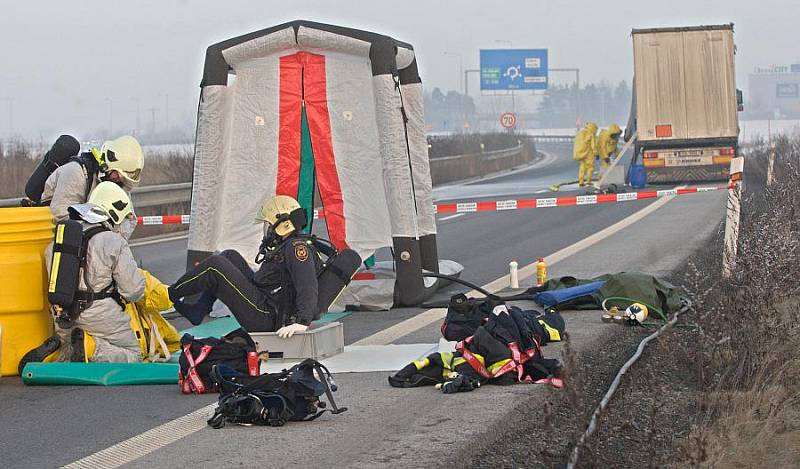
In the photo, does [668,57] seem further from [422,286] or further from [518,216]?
[422,286]

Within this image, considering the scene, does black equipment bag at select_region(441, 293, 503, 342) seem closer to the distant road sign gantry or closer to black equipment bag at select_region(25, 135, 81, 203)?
black equipment bag at select_region(25, 135, 81, 203)

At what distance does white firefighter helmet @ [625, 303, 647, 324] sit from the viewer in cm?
1003

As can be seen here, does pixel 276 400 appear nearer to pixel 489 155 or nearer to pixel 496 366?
pixel 496 366

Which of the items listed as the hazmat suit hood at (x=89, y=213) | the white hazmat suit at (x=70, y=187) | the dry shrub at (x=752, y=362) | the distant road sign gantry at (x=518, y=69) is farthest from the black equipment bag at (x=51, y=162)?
the distant road sign gantry at (x=518, y=69)

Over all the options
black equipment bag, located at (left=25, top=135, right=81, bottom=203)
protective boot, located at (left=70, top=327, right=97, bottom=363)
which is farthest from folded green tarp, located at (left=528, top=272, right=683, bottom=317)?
black equipment bag, located at (left=25, top=135, right=81, bottom=203)

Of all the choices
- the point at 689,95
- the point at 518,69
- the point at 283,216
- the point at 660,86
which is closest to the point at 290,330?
the point at 283,216

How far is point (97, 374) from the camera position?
8.41 meters

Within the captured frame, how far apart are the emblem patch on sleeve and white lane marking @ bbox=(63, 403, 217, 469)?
1.77 metres

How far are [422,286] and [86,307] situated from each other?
400cm

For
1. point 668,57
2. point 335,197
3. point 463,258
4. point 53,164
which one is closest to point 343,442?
point 53,164

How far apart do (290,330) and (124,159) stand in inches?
83.8

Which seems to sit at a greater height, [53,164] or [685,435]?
[53,164]

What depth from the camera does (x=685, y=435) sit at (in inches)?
268

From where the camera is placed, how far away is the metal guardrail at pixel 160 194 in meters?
22.3
